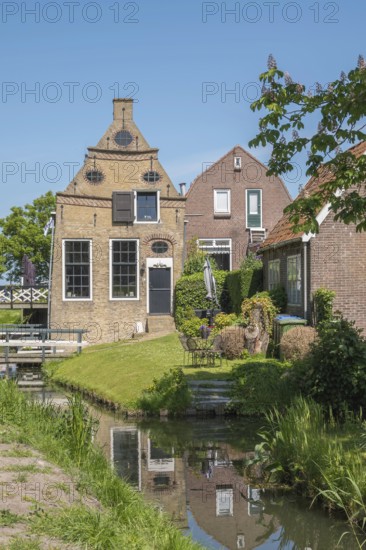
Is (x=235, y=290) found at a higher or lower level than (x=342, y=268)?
lower

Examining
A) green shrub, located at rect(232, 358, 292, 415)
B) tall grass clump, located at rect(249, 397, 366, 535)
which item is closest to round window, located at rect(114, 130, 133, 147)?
green shrub, located at rect(232, 358, 292, 415)

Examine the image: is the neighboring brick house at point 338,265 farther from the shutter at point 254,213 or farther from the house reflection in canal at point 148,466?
the shutter at point 254,213

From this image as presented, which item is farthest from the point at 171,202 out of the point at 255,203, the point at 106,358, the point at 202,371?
the point at 202,371

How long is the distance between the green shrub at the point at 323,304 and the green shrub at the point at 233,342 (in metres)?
2.36

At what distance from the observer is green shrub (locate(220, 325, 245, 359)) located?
71.8ft

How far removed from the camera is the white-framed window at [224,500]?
945 centimetres

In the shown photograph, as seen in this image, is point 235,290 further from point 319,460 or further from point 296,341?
point 319,460

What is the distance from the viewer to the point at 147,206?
112 feet

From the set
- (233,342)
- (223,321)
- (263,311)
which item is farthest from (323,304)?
(223,321)

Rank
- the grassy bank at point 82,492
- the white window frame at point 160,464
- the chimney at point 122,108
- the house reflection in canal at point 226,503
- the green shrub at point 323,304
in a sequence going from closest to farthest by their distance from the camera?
the grassy bank at point 82,492, the house reflection in canal at point 226,503, the white window frame at point 160,464, the green shrub at point 323,304, the chimney at point 122,108

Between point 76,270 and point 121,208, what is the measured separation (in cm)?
348

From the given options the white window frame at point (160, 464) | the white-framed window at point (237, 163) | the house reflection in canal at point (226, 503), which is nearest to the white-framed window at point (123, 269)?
the white-framed window at point (237, 163)

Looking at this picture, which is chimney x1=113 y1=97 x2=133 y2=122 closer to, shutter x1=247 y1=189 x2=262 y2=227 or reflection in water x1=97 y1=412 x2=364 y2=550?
shutter x1=247 y1=189 x2=262 y2=227

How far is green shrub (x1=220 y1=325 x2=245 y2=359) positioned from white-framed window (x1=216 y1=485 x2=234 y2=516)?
11.2 meters
